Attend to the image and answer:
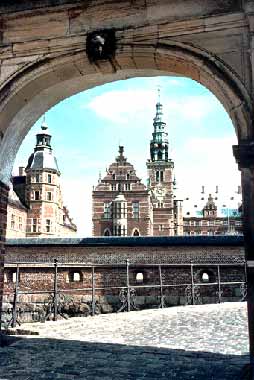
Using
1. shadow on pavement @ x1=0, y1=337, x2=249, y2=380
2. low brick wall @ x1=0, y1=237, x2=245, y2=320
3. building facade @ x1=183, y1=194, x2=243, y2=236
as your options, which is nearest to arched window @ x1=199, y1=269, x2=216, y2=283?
low brick wall @ x1=0, y1=237, x2=245, y2=320

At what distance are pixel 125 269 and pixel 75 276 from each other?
186cm

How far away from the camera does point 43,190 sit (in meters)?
43.2

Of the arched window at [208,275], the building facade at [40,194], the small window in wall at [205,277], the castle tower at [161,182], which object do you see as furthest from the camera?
the castle tower at [161,182]

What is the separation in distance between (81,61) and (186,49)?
1.10 m

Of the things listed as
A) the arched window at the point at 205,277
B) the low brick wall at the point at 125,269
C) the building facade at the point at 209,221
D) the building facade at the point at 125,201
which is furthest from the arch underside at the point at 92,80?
the building facade at the point at 209,221

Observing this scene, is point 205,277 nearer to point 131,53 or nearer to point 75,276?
point 75,276

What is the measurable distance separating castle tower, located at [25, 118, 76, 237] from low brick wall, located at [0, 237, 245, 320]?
25.4 m

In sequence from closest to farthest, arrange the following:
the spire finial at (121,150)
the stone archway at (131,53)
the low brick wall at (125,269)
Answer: the stone archway at (131,53)
the low brick wall at (125,269)
the spire finial at (121,150)

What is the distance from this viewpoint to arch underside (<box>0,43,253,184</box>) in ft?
12.7

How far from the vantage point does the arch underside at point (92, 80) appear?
3.88 metres

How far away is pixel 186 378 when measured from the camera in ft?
11.4

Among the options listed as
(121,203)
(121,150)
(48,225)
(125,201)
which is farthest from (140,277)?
(121,150)

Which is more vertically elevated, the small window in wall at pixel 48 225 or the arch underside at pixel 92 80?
the small window in wall at pixel 48 225

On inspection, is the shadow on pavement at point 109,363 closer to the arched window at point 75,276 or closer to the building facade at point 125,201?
the arched window at point 75,276
